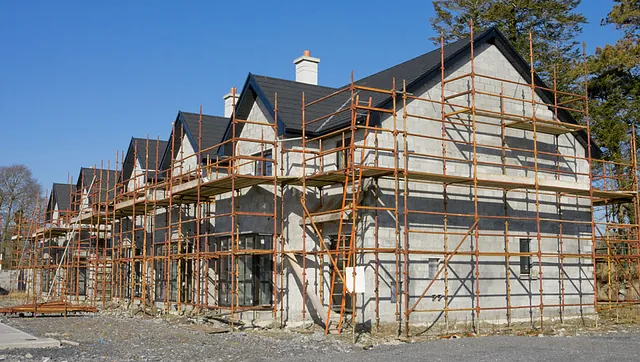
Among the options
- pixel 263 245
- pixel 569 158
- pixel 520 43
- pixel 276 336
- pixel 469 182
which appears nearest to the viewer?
pixel 276 336

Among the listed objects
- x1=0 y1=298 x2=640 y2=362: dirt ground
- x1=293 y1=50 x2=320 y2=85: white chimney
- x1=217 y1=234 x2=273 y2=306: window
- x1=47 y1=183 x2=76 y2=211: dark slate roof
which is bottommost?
x1=0 y1=298 x2=640 y2=362: dirt ground

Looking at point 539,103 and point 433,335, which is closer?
point 433,335

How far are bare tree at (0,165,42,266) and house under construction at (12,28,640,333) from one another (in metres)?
38.6

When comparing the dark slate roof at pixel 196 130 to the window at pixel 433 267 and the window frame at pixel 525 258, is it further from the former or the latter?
the window frame at pixel 525 258

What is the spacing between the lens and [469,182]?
738 inches

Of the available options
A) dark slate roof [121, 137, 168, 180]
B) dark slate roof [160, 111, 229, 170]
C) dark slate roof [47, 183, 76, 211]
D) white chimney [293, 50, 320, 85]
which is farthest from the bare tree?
white chimney [293, 50, 320, 85]

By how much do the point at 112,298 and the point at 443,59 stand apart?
16.8 m

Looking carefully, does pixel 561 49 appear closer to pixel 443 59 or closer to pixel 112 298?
pixel 443 59

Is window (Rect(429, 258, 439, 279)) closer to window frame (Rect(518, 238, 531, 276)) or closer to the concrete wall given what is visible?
the concrete wall

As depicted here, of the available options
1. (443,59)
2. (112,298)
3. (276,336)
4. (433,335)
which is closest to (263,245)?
(276,336)

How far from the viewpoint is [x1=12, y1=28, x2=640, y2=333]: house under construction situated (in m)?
18.0

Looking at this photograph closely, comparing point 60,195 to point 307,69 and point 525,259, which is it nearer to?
point 307,69

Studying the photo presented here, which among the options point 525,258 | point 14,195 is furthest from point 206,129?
point 14,195

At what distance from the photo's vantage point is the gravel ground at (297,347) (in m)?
13.6
